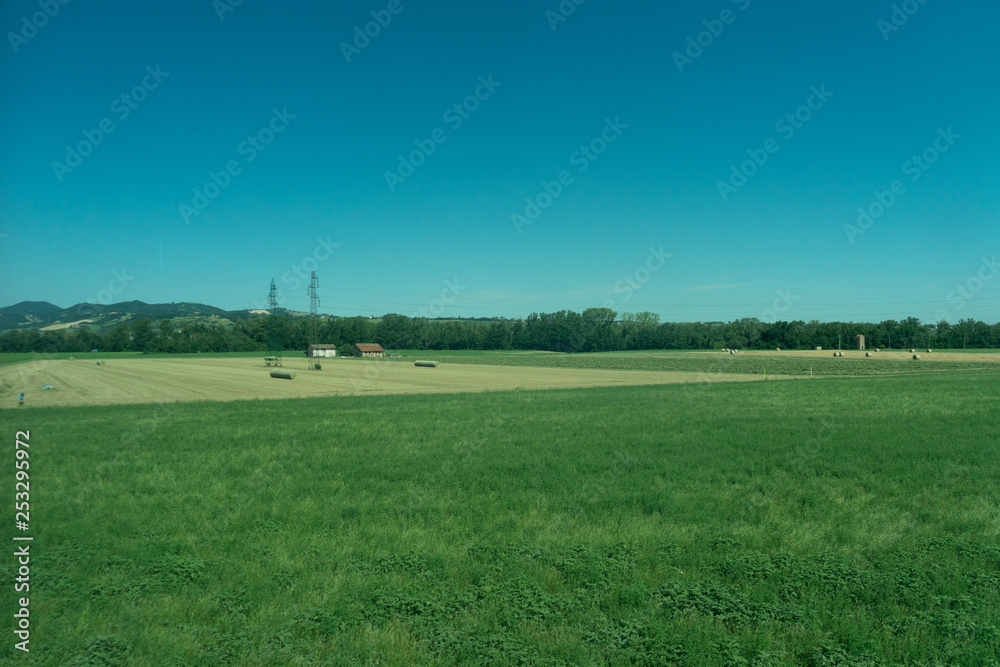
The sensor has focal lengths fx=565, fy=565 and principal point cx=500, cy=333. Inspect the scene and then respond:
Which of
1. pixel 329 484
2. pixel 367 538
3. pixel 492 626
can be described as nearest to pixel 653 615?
pixel 492 626

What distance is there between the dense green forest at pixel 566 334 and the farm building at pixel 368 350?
8713 mm

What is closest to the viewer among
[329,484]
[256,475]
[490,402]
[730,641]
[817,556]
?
[730,641]

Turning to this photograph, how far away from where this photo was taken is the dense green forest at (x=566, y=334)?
130125 mm

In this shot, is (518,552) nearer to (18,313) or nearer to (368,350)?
(18,313)

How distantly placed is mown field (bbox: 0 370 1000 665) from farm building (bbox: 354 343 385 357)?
112m

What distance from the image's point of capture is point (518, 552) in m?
7.68

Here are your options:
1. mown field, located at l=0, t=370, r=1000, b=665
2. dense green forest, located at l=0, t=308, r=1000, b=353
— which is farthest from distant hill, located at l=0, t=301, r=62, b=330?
dense green forest, located at l=0, t=308, r=1000, b=353

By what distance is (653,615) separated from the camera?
5.99 metres

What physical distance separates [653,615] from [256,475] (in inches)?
373

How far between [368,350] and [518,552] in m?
124

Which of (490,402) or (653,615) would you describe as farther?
(490,402)

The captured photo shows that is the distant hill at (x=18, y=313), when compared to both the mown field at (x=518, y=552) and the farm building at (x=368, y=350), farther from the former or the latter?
the farm building at (x=368, y=350)

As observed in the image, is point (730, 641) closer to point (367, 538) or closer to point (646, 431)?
point (367, 538)

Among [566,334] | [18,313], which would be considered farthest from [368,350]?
[18,313]
